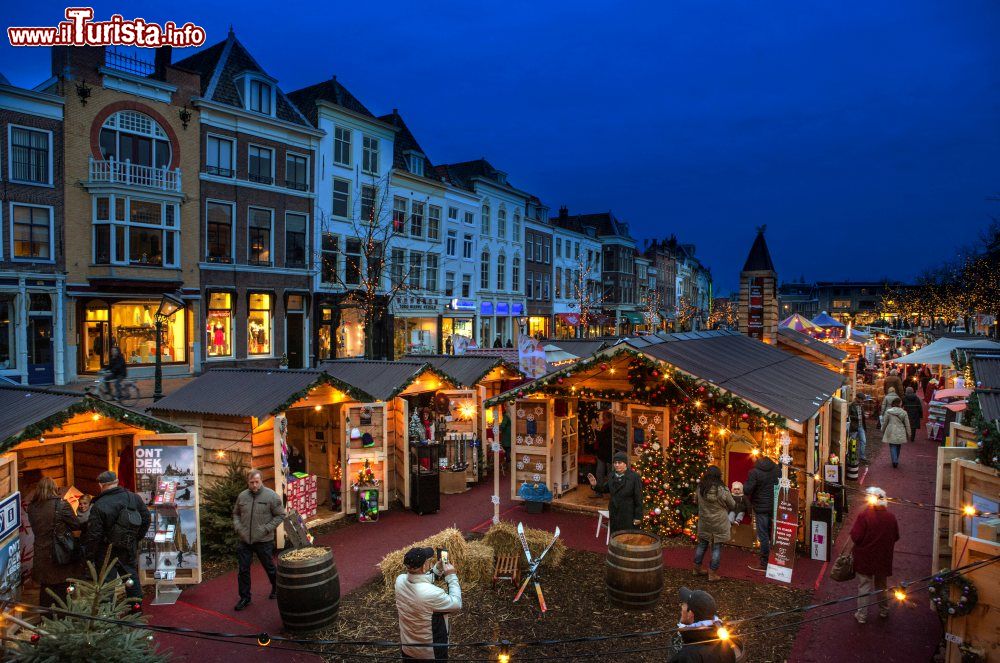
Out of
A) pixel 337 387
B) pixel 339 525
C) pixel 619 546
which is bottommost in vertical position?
pixel 339 525

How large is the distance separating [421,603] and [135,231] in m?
24.3

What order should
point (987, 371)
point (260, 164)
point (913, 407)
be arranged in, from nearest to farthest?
point (987, 371), point (913, 407), point (260, 164)

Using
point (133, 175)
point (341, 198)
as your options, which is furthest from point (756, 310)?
point (133, 175)

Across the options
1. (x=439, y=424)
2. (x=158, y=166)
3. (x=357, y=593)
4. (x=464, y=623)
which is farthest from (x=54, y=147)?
(x=464, y=623)

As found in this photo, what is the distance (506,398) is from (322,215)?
22699 millimetres

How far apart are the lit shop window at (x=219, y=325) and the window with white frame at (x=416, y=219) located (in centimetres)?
1307

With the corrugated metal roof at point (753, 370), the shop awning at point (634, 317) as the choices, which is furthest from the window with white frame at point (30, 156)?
the shop awning at point (634, 317)

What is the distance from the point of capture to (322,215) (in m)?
31.9

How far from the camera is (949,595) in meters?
5.98

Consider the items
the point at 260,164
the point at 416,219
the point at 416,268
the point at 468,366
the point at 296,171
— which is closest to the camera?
the point at 468,366

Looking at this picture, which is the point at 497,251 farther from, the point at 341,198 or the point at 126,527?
the point at 126,527

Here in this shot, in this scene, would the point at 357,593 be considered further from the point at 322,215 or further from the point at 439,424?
the point at 322,215

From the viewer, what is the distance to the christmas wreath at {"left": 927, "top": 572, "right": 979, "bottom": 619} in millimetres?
5809

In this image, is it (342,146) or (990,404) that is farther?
(342,146)
